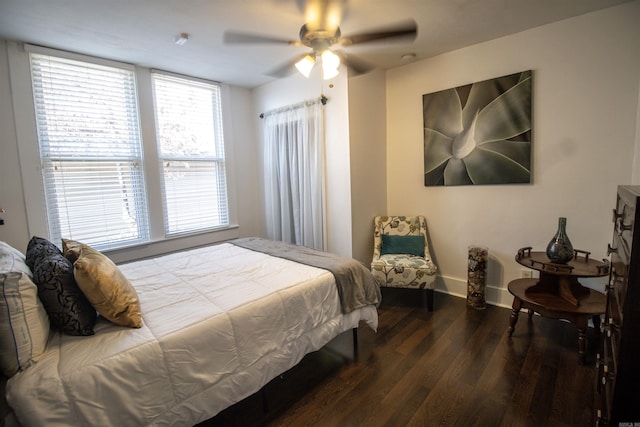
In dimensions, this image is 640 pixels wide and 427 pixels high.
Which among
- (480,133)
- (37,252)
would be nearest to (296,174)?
Result: (480,133)

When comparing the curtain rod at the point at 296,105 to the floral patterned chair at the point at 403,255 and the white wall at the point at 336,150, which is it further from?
the floral patterned chair at the point at 403,255

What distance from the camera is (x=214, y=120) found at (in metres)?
3.82

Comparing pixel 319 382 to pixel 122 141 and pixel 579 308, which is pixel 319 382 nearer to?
pixel 579 308

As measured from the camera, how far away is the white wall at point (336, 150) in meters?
3.16

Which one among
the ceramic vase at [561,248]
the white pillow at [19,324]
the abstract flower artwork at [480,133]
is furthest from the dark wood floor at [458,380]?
the abstract flower artwork at [480,133]

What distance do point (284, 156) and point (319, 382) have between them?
2.58 metres

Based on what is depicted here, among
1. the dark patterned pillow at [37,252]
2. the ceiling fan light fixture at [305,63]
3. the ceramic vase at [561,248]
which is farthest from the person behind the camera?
the ceramic vase at [561,248]

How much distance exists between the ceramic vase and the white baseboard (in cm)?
81

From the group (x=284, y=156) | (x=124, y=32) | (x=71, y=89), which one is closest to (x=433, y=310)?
(x=284, y=156)

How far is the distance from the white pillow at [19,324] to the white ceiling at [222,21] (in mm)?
1850

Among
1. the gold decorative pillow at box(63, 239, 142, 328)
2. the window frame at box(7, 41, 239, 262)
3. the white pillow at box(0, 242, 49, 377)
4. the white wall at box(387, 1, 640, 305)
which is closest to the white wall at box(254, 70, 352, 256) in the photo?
the white wall at box(387, 1, 640, 305)

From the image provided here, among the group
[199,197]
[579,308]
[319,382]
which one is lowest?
[319,382]

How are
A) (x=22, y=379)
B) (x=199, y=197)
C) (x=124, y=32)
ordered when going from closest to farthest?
1. (x=22, y=379)
2. (x=124, y=32)
3. (x=199, y=197)

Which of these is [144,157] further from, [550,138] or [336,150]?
[550,138]
